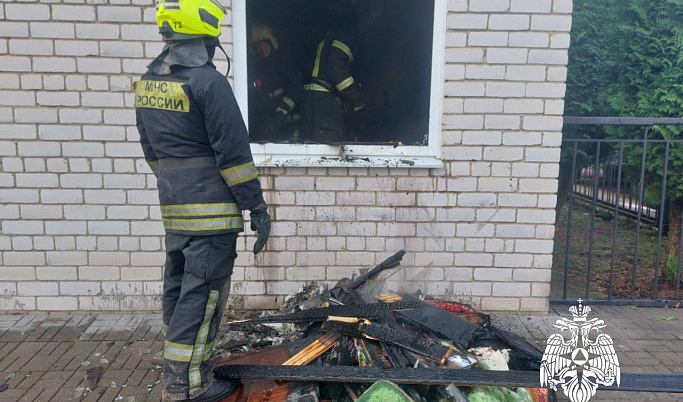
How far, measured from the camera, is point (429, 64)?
4.52 m

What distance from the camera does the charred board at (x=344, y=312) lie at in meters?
3.52

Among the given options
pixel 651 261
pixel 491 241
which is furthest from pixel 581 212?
pixel 491 241

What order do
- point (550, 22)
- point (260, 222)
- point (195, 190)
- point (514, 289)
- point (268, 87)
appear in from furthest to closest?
point (268, 87) < point (514, 289) < point (550, 22) < point (260, 222) < point (195, 190)

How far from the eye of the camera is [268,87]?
5.29 m

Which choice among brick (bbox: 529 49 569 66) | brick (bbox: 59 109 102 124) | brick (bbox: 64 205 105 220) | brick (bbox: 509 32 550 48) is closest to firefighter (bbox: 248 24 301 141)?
brick (bbox: 59 109 102 124)

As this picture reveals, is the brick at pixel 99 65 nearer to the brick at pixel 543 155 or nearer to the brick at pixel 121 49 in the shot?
the brick at pixel 121 49

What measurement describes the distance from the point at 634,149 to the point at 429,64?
2773 millimetres

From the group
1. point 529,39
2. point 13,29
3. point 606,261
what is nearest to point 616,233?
point 606,261

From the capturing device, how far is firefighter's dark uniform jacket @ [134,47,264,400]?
8.89ft

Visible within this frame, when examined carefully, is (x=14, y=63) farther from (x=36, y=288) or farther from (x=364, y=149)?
(x=364, y=149)

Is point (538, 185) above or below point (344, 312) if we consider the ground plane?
above

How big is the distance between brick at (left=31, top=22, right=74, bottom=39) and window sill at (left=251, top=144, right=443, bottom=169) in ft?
5.91

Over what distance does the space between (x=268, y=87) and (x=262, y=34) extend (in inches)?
23.0

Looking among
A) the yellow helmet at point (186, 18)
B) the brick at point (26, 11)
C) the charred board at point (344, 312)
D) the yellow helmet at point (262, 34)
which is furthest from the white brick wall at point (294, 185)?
the yellow helmet at point (186, 18)
